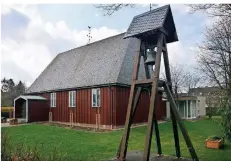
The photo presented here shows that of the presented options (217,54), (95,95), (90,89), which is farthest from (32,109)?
(217,54)

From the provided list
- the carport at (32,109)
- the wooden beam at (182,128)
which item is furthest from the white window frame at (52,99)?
the wooden beam at (182,128)

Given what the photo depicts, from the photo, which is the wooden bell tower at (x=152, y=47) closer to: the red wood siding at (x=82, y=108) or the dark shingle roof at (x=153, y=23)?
the dark shingle roof at (x=153, y=23)

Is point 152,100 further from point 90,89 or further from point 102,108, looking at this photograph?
point 90,89

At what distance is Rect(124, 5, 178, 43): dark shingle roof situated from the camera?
5.89 meters

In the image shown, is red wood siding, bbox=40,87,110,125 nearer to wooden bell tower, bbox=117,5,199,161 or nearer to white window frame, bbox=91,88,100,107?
white window frame, bbox=91,88,100,107

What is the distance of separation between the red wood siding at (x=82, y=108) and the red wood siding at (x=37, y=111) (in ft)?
2.27

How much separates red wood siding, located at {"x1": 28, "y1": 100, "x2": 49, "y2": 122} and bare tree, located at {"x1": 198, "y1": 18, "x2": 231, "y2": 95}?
1499 centimetres

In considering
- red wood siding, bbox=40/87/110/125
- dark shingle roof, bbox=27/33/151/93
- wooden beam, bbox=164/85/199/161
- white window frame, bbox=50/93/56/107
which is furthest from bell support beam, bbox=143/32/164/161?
white window frame, bbox=50/93/56/107

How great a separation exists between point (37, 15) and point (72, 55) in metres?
18.5

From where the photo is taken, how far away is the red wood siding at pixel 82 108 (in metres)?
16.1

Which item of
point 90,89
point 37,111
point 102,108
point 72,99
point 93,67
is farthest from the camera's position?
point 37,111

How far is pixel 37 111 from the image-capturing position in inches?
830

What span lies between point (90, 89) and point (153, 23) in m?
12.0

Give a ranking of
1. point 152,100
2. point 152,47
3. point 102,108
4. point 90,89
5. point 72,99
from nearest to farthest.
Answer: point 152,100 < point 152,47 < point 102,108 < point 90,89 < point 72,99
